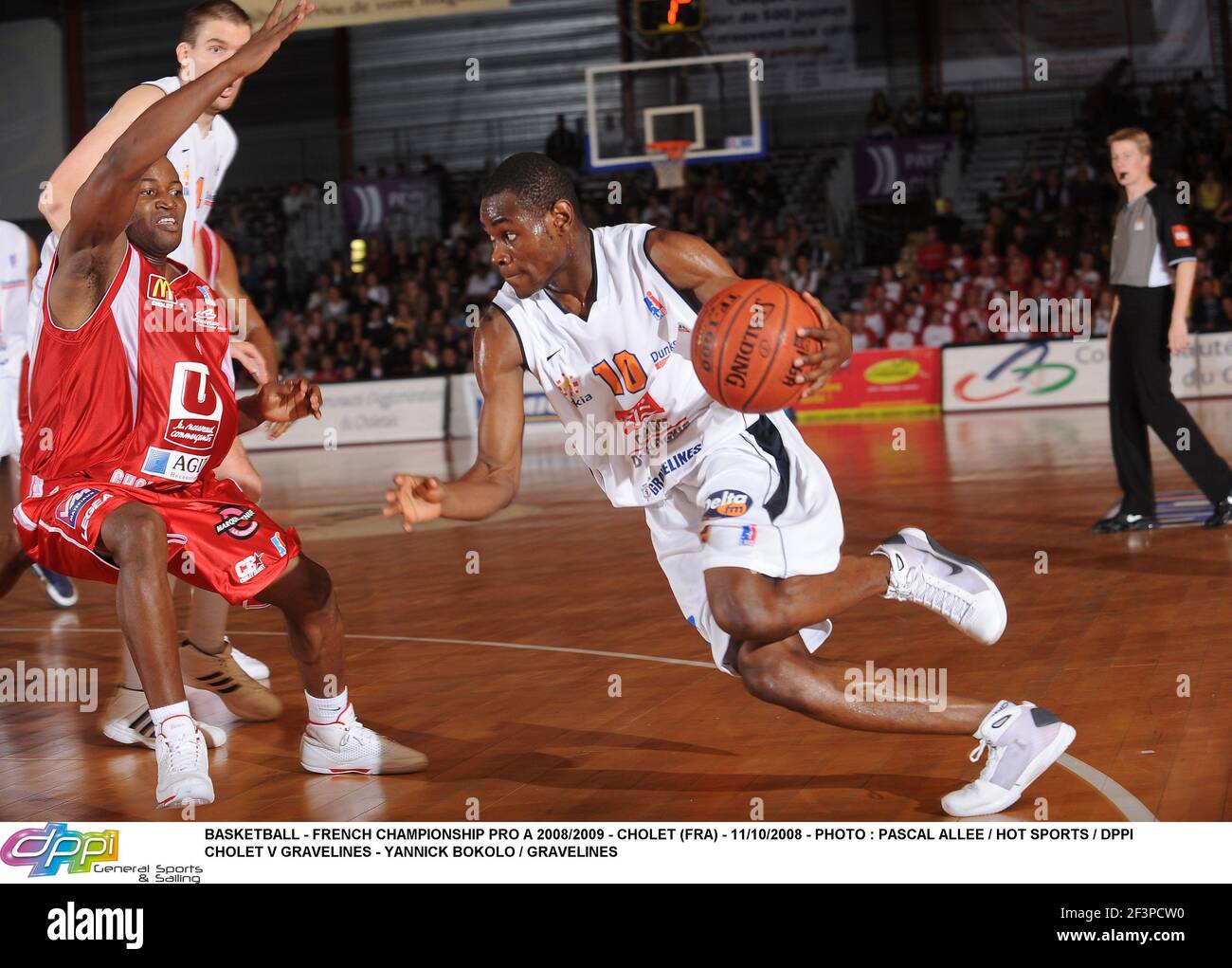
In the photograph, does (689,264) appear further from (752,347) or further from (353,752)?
(353,752)

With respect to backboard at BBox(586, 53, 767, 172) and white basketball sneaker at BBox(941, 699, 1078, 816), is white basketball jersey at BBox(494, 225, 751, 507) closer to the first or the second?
white basketball sneaker at BBox(941, 699, 1078, 816)

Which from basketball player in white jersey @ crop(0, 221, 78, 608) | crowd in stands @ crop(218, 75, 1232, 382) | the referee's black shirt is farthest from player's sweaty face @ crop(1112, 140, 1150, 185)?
crowd in stands @ crop(218, 75, 1232, 382)

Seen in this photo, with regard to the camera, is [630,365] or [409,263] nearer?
[630,365]

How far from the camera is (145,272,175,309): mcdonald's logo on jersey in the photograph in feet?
13.3

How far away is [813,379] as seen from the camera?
356 cm

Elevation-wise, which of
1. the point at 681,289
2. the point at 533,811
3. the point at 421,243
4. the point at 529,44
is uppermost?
the point at 529,44

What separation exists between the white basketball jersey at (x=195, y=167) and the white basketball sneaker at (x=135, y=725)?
4.89 feet

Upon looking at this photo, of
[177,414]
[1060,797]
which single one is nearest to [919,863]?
[1060,797]

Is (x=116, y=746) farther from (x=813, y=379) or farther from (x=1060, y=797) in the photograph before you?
(x=1060, y=797)

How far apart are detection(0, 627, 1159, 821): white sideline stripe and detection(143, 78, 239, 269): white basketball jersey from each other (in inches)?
83.6

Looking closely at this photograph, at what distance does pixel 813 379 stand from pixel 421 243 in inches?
790

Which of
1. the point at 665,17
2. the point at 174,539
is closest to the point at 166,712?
the point at 174,539

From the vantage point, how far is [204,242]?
504 centimetres

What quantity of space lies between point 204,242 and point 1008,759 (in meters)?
3.33
